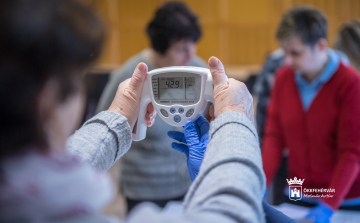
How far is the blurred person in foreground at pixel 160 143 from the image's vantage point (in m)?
0.94

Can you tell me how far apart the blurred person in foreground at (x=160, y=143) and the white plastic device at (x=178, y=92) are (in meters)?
0.15

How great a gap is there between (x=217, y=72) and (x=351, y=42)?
0.93 metres

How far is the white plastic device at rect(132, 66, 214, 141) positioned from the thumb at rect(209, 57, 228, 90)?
0.03ft

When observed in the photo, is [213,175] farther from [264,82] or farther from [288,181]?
[264,82]

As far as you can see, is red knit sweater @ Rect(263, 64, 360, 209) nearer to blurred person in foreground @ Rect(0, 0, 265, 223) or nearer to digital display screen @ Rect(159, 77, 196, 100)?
digital display screen @ Rect(159, 77, 196, 100)

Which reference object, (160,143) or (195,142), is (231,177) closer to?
(195,142)

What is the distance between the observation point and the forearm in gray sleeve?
387 millimetres

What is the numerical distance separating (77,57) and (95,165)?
274 mm

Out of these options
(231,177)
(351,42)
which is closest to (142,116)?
(231,177)

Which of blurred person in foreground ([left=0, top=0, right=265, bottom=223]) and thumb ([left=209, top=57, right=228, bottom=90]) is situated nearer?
blurred person in foreground ([left=0, top=0, right=265, bottom=223])

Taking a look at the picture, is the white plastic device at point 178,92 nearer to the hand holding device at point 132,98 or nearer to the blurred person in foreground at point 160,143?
the hand holding device at point 132,98

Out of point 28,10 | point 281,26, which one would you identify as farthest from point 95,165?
point 281,26

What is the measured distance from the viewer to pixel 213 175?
0.43m

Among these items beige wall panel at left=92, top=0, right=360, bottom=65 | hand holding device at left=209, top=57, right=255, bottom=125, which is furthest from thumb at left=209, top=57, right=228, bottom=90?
beige wall panel at left=92, top=0, right=360, bottom=65
